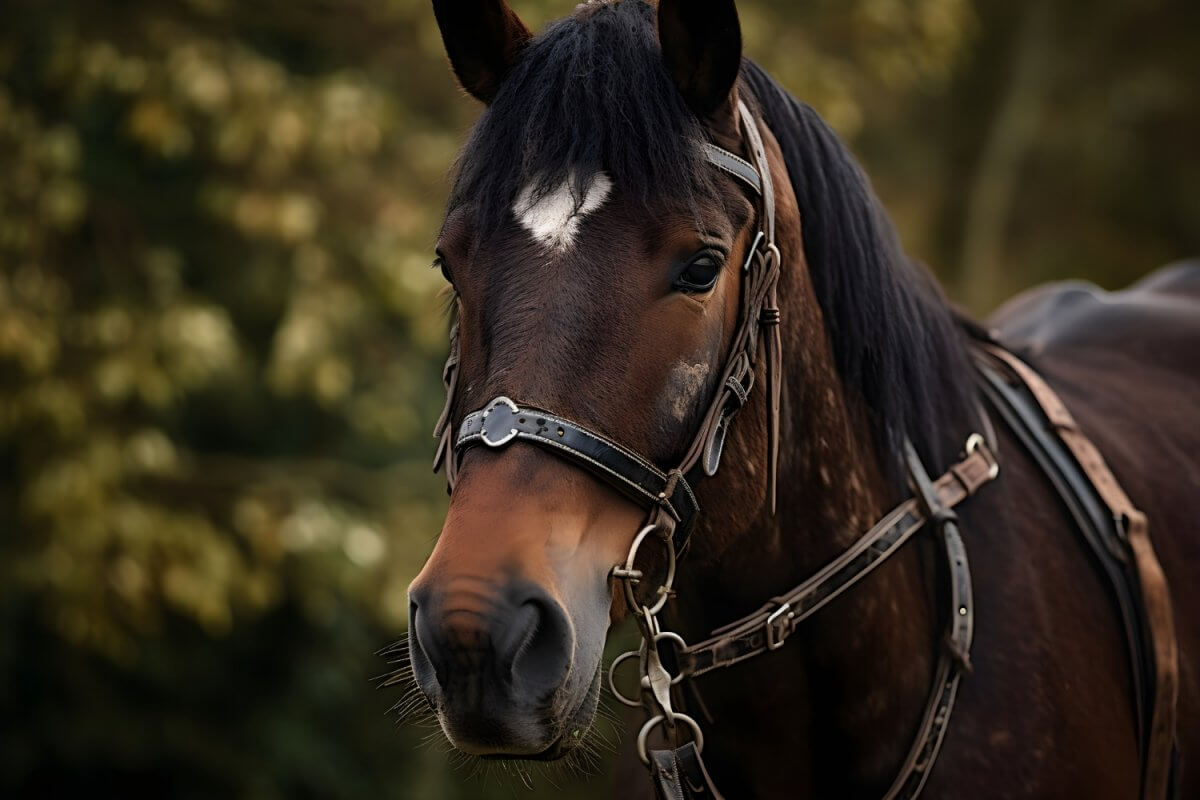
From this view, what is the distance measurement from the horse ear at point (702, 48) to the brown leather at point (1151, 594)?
3.75 ft

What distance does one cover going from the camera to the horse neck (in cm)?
226

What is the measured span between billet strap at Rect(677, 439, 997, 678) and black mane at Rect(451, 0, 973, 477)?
0.12 meters

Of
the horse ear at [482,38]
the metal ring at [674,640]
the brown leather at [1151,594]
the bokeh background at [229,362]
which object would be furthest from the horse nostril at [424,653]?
the bokeh background at [229,362]

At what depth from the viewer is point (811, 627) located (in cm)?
229

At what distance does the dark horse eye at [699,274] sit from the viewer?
6.38 feet

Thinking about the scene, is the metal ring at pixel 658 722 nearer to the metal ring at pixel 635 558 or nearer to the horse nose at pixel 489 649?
the metal ring at pixel 635 558

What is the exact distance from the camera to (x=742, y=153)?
2.14m

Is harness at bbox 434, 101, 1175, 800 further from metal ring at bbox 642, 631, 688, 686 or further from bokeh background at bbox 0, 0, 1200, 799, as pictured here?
bokeh background at bbox 0, 0, 1200, 799

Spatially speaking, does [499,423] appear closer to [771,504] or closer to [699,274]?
[699,274]

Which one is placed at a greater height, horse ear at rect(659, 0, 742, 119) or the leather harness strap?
horse ear at rect(659, 0, 742, 119)

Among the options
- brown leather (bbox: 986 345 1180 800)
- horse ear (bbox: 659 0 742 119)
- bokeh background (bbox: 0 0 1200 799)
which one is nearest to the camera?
horse ear (bbox: 659 0 742 119)

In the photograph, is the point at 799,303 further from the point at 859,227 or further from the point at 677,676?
the point at 677,676

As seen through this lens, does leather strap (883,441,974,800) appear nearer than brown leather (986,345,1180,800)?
Yes

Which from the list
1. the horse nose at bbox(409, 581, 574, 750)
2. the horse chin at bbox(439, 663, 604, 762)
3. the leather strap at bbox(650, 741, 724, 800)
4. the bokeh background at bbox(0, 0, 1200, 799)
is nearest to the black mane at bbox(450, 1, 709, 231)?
the horse nose at bbox(409, 581, 574, 750)
